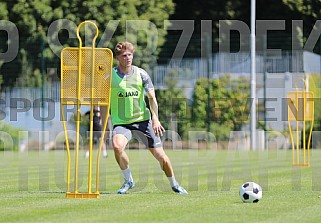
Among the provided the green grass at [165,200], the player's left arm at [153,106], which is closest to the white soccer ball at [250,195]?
the green grass at [165,200]

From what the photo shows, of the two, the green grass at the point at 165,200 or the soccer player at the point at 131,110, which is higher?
the soccer player at the point at 131,110

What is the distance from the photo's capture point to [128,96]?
11.8 m

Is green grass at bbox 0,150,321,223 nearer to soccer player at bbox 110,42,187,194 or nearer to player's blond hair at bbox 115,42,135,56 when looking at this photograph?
soccer player at bbox 110,42,187,194

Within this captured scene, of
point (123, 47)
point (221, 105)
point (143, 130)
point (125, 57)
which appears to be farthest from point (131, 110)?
point (221, 105)

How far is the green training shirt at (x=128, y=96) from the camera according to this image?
38.5 ft

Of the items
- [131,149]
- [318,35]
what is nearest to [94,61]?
[131,149]

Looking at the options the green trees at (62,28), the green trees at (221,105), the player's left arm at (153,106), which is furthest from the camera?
the green trees at (221,105)

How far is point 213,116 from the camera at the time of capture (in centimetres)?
3416

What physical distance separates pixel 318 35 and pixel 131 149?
8.99 m

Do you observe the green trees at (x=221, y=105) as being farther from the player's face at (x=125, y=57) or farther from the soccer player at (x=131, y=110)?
the player's face at (x=125, y=57)

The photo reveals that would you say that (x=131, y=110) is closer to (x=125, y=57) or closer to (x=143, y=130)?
(x=143, y=130)

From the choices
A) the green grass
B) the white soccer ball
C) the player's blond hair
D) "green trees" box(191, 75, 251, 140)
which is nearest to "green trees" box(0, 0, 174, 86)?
"green trees" box(191, 75, 251, 140)

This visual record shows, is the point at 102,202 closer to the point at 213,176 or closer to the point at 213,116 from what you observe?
the point at 213,176

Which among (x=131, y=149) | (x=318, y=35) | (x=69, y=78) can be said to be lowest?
(x=131, y=149)
